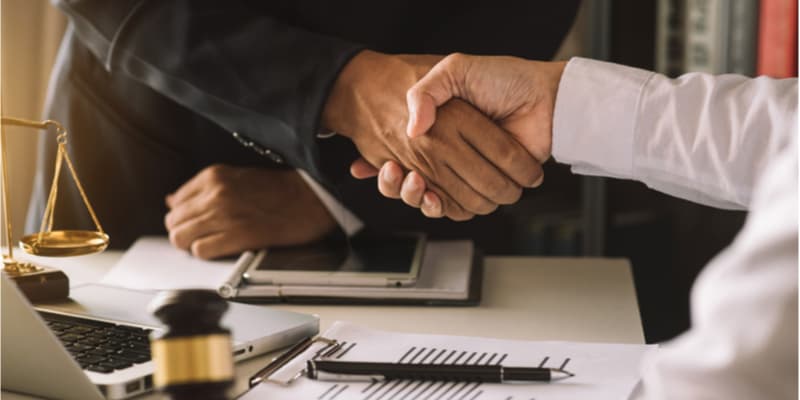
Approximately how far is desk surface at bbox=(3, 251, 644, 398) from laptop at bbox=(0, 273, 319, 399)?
0.06 meters

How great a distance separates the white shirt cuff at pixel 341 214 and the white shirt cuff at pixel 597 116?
1.17 ft

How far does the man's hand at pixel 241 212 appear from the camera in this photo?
1404mm

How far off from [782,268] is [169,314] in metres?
0.27

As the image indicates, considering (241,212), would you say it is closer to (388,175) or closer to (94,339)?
(388,175)

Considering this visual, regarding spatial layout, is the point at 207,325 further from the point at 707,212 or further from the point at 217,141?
the point at 707,212

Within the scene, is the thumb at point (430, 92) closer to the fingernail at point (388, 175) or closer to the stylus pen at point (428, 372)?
the fingernail at point (388, 175)

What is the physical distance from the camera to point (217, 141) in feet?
5.38

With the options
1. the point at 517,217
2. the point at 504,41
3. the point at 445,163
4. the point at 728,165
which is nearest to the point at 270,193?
the point at 445,163

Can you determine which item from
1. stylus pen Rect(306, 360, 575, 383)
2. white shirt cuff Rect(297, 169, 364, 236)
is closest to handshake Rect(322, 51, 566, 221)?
white shirt cuff Rect(297, 169, 364, 236)

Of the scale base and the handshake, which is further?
the handshake

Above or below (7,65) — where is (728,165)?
below

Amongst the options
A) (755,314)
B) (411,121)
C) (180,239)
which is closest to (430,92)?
(411,121)

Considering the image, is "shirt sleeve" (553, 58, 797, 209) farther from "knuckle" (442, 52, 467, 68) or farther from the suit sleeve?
the suit sleeve

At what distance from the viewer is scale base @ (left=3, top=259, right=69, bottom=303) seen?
1097 millimetres
